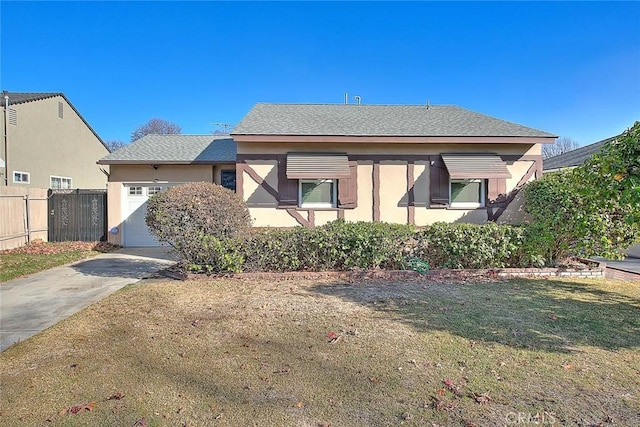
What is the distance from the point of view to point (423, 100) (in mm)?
12438

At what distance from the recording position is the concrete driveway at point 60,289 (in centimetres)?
439

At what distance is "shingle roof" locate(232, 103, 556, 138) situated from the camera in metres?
9.09

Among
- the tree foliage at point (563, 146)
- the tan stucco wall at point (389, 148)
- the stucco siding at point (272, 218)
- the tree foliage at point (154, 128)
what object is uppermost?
the tree foliage at point (154, 128)

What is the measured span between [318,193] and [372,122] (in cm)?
281

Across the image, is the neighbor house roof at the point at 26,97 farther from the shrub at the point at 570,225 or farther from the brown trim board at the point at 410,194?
the shrub at the point at 570,225

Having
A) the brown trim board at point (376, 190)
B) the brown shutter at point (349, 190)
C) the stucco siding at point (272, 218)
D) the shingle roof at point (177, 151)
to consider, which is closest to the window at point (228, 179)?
the shingle roof at point (177, 151)

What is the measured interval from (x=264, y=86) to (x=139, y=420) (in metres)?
15.7

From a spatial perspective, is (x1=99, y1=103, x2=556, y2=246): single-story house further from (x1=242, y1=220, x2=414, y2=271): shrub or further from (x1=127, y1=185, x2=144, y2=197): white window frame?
(x1=127, y1=185, x2=144, y2=197): white window frame

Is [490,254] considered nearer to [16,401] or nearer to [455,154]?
[455,154]

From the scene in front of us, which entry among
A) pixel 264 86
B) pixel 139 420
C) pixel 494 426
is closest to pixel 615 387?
pixel 494 426

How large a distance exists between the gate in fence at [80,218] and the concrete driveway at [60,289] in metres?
2.91

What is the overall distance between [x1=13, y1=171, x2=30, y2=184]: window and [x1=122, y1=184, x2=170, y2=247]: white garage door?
226 inches

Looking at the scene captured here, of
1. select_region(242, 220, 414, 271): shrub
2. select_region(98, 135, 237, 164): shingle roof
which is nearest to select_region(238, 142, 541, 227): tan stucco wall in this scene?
select_region(242, 220, 414, 271): shrub

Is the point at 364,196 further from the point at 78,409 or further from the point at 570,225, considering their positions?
the point at 78,409
